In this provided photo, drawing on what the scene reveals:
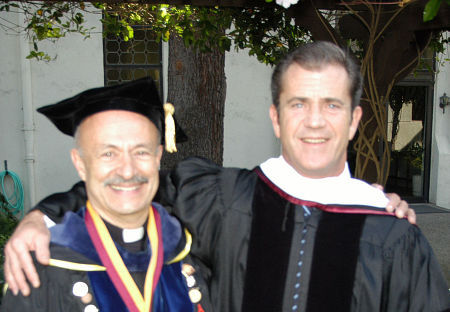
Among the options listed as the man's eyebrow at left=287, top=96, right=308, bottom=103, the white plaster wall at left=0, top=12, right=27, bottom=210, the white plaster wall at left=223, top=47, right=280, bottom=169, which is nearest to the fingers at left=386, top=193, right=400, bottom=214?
the man's eyebrow at left=287, top=96, right=308, bottom=103

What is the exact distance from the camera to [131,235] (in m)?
1.82

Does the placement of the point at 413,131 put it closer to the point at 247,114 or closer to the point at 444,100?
the point at 444,100

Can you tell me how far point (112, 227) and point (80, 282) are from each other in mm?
234

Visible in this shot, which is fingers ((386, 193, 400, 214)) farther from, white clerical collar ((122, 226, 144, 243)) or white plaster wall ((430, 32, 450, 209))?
white plaster wall ((430, 32, 450, 209))

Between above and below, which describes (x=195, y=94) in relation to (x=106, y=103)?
above

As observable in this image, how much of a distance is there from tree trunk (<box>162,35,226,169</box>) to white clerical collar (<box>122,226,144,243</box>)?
2501 millimetres

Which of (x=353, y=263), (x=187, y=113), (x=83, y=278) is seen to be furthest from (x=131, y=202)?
(x=187, y=113)

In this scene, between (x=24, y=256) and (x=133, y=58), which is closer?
(x=24, y=256)

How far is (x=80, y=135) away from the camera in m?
1.78

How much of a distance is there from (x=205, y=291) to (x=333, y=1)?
216cm

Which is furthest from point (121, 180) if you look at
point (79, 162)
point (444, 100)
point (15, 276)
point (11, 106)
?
point (444, 100)

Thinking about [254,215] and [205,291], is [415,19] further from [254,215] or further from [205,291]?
[205,291]

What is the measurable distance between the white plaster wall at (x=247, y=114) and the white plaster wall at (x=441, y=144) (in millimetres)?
3468

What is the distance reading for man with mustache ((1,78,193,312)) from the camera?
1669 millimetres
